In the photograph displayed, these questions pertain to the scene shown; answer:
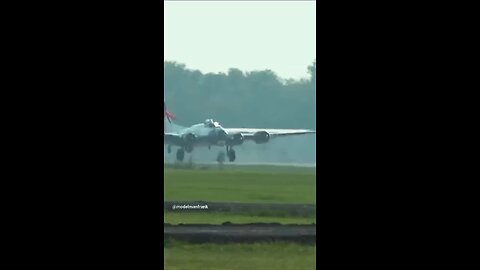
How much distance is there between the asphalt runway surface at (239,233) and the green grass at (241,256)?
0.06 m

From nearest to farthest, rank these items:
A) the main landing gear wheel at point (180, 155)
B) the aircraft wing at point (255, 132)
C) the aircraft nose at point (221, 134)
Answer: the aircraft wing at point (255, 132) < the main landing gear wheel at point (180, 155) < the aircraft nose at point (221, 134)

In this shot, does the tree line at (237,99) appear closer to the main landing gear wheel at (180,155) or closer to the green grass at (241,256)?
the main landing gear wheel at (180,155)

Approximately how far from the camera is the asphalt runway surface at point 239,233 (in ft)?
16.6

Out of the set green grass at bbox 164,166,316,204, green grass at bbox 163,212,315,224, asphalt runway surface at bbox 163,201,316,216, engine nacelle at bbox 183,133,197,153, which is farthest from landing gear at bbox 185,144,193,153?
asphalt runway surface at bbox 163,201,316,216

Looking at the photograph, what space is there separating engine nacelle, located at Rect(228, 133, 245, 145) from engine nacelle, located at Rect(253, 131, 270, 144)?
0.37 feet

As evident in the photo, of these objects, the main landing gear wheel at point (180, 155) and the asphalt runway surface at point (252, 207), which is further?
the asphalt runway surface at point (252, 207)

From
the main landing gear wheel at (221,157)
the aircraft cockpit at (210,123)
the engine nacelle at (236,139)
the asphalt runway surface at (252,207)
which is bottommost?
the asphalt runway surface at (252,207)

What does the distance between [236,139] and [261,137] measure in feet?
Answer: 0.63

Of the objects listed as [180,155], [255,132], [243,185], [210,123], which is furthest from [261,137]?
[243,185]

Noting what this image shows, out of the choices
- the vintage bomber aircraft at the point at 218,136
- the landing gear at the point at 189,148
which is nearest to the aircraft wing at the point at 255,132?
the vintage bomber aircraft at the point at 218,136

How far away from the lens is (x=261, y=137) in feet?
14.4
